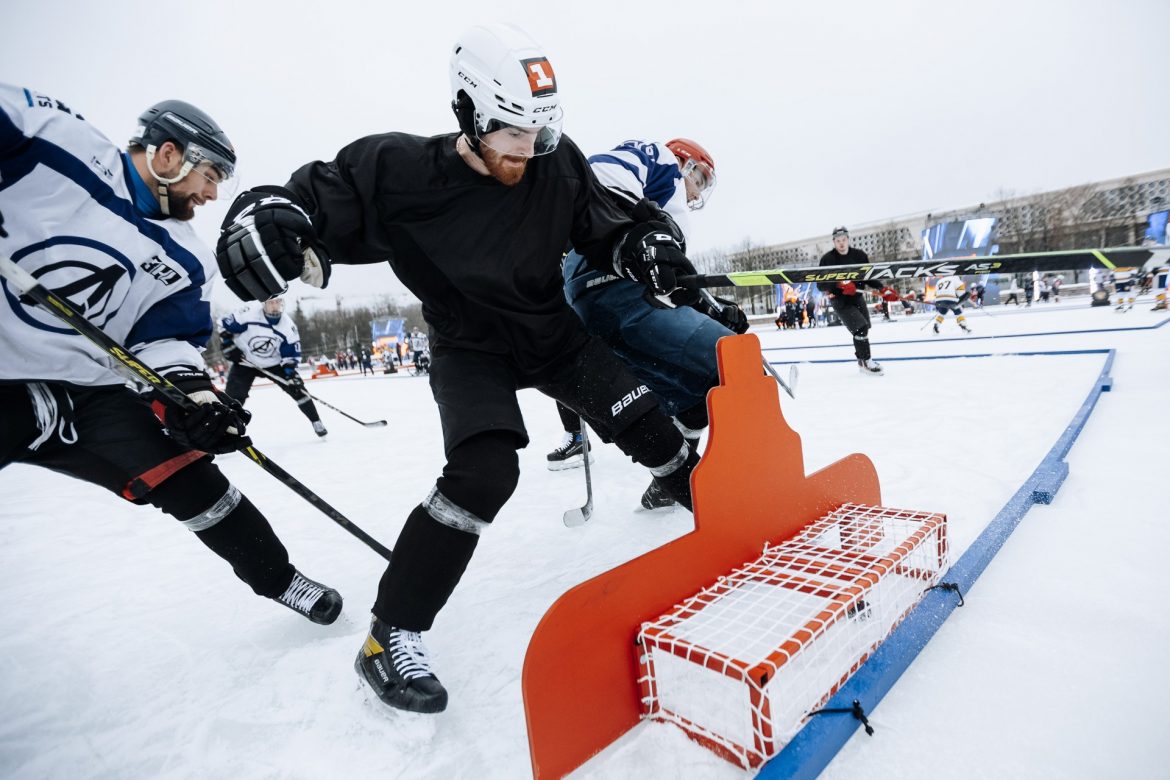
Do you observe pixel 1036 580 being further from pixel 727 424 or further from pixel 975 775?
pixel 727 424

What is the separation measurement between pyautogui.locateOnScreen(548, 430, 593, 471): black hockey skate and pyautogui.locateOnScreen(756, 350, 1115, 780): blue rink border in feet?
7.77

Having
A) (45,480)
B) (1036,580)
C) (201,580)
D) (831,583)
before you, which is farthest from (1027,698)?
(45,480)

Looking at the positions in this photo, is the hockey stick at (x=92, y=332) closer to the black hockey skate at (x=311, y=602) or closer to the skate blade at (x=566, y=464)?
the black hockey skate at (x=311, y=602)

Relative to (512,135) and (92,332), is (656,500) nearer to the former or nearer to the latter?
(512,135)

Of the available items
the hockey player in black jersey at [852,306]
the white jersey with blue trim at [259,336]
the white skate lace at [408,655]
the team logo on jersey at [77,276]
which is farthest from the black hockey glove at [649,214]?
the white jersey with blue trim at [259,336]

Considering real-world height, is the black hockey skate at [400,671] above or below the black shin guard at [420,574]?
below

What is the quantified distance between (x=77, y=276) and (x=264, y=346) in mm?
4958

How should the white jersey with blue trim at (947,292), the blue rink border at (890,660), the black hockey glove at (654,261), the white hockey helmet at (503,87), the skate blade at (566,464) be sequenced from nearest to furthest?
the blue rink border at (890,660)
the white hockey helmet at (503,87)
the black hockey glove at (654,261)
the skate blade at (566,464)
the white jersey with blue trim at (947,292)

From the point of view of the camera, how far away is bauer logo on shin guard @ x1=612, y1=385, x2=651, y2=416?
170 cm

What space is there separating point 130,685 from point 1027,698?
2286 millimetres

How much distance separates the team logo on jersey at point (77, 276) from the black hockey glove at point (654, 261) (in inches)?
58.9

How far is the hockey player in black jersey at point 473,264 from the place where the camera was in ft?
4.45

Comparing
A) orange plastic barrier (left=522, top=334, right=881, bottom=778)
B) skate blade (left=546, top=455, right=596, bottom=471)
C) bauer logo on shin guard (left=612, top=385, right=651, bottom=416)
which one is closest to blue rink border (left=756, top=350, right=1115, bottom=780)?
orange plastic barrier (left=522, top=334, right=881, bottom=778)

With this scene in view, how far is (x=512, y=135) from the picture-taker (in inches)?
57.5
